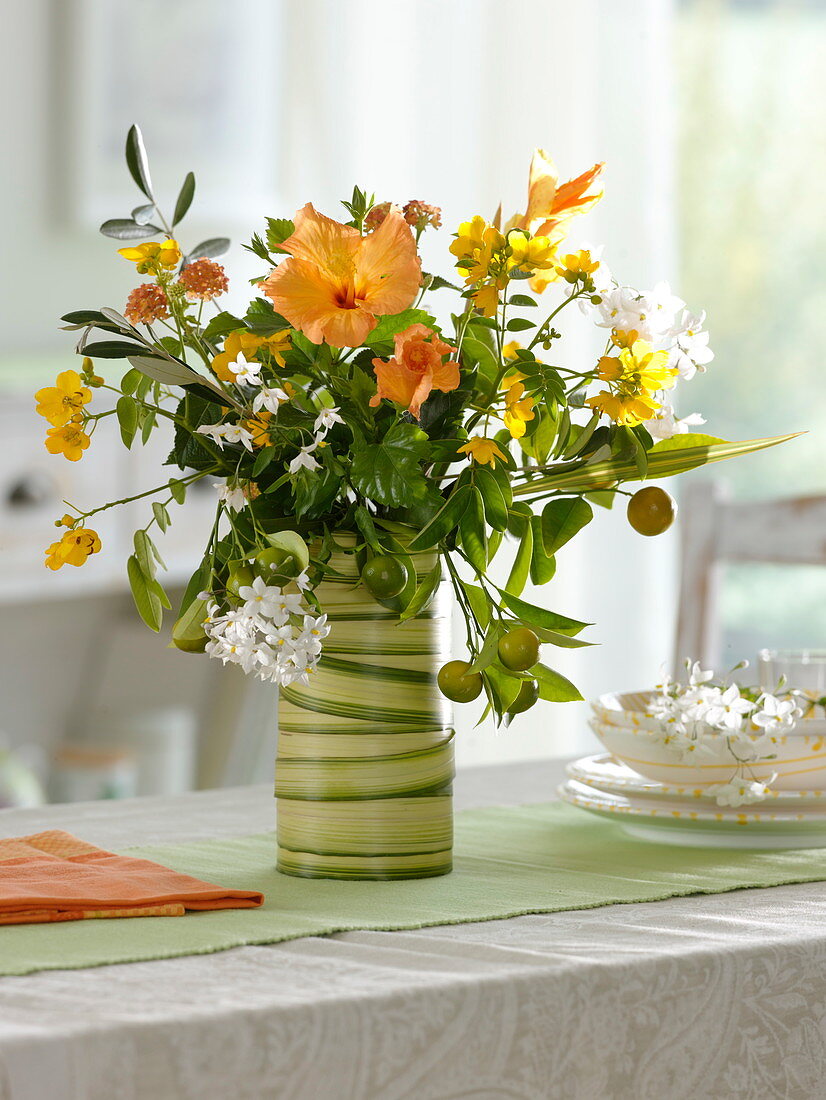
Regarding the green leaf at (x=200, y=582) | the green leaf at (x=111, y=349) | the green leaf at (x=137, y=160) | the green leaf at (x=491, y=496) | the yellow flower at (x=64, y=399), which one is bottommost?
the green leaf at (x=200, y=582)

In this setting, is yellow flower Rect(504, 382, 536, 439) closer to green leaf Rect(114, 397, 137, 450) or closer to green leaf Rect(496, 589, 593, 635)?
green leaf Rect(496, 589, 593, 635)

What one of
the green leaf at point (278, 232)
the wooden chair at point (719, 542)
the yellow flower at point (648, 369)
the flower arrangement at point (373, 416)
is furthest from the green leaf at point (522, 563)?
the wooden chair at point (719, 542)

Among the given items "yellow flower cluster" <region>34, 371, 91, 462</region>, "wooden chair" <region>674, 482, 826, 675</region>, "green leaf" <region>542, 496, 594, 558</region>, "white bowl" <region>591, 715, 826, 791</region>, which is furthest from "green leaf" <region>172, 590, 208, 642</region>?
"wooden chair" <region>674, 482, 826, 675</region>

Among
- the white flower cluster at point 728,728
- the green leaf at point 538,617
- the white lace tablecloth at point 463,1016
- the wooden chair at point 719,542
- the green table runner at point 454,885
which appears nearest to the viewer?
the white lace tablecloth at point 463,1016

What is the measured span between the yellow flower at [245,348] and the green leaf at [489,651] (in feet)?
0.60

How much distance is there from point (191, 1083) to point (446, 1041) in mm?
109

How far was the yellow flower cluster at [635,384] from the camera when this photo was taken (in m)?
0.83

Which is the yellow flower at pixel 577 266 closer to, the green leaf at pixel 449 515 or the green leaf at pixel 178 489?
the green leaf at pixel 449 515

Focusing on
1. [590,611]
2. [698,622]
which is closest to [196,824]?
[698,622]

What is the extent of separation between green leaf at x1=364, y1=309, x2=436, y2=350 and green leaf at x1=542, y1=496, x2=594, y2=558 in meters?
0.13

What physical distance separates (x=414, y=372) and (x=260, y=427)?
0.09 metres

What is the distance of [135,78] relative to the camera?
2.70m

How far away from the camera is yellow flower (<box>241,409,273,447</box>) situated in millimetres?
809

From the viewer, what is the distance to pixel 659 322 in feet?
2.78
